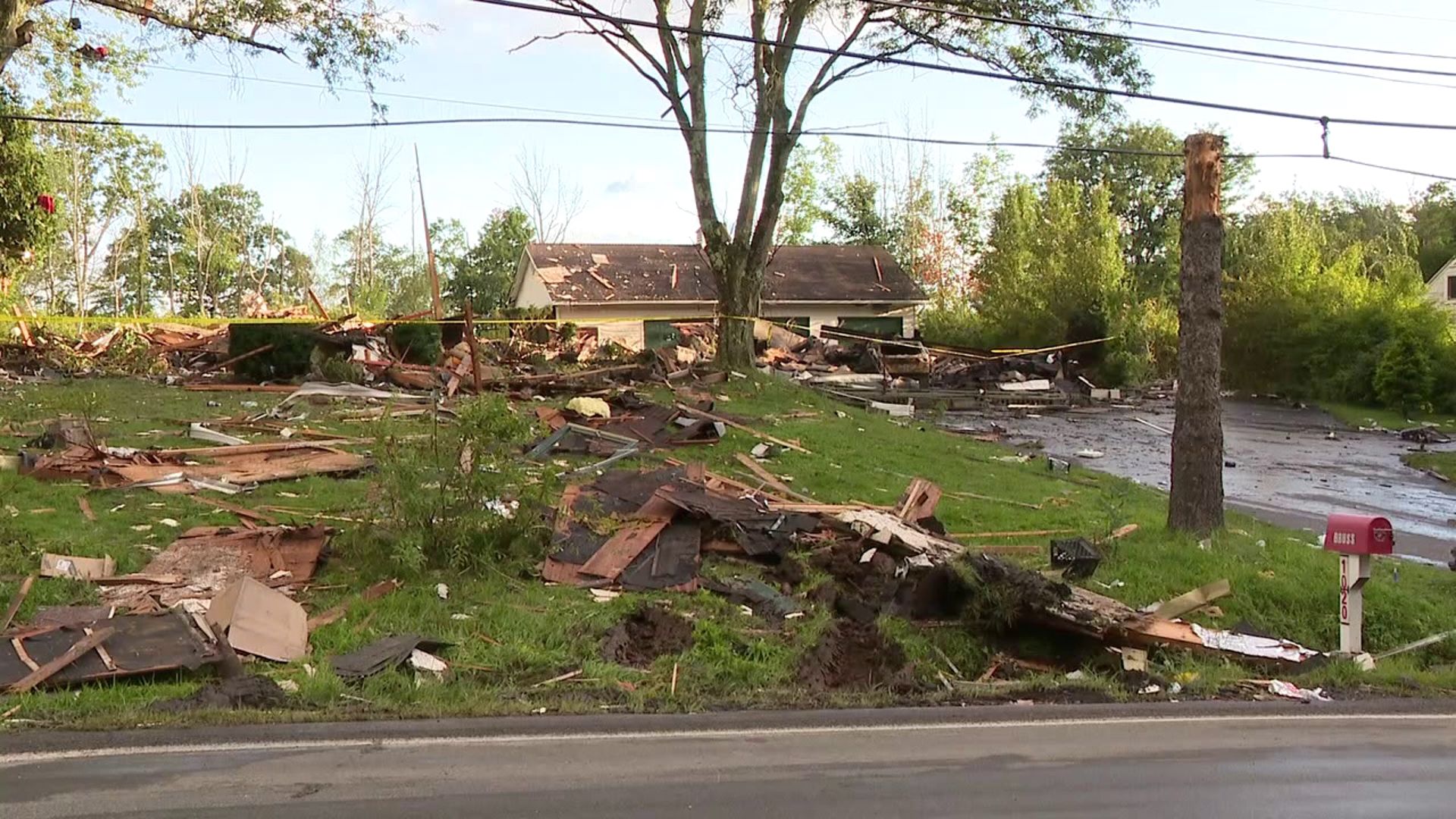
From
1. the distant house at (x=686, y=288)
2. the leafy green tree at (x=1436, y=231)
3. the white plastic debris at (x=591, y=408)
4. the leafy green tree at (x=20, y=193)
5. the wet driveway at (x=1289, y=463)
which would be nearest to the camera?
the wet driveway at (x=1289, y=463)

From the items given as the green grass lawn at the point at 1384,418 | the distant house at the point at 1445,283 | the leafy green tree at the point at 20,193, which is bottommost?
the green grass lawn at the point at 1384,418

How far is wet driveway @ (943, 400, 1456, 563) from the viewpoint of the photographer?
46.2 ft

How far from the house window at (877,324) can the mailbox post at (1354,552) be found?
34.8 m

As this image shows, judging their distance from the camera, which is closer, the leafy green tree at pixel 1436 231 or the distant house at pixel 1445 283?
the distant house at pixel 1445 283

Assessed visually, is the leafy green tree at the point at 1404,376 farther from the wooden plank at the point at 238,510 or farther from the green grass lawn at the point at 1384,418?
the wooden plank at the point at 238,510

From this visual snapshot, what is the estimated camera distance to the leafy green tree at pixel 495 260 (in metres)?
56.3

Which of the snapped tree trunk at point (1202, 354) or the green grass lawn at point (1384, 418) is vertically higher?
the snapped tree trunk at point (1202, 354)

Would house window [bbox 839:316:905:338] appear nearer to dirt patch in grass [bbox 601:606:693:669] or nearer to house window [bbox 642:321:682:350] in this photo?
house window [bbox 642:321:682:350]

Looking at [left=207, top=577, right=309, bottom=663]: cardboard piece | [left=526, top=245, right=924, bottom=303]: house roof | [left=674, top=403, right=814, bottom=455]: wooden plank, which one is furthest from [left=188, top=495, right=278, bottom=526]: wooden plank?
[left=526, top=245, right=924, bottom=303]: house roof

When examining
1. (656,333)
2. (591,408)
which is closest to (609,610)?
(591,408)

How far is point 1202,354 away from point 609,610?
6.34 meters

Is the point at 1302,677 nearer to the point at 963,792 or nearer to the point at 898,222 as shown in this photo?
the point at 963,792

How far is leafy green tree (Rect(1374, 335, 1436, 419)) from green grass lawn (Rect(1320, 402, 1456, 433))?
285 millimetres

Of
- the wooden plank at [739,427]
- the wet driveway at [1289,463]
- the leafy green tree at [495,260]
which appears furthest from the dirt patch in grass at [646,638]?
the leafy green tree at [495,260]
